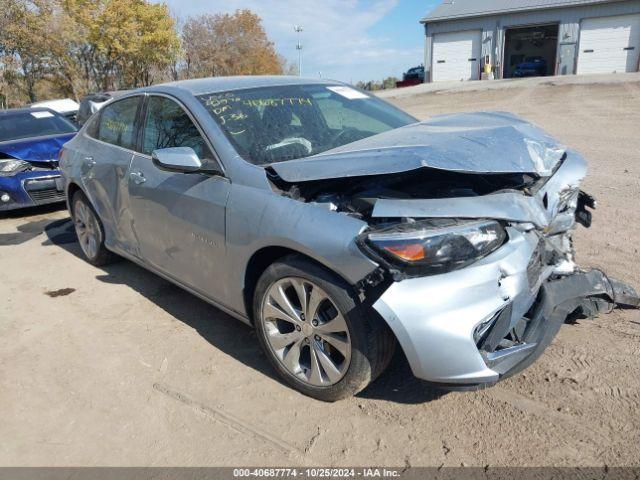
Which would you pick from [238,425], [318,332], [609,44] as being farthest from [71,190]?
[609,44]

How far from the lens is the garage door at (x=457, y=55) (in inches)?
1362

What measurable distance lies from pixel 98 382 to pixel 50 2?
33216 mm

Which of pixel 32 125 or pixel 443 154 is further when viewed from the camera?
pixel 32 125

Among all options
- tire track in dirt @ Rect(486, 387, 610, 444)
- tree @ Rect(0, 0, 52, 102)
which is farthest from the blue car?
tree @ Rect(0, 0, 52, 102)

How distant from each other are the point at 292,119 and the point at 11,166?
532 centimetres

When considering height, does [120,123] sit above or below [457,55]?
below

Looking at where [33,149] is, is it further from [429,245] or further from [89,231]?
[429,245]

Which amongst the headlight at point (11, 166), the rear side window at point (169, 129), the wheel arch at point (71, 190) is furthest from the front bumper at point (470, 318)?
the headlight at point (11, 166)

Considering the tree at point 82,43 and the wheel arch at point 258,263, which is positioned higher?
the tree at point 82,43

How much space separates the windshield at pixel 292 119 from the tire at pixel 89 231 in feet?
6.69

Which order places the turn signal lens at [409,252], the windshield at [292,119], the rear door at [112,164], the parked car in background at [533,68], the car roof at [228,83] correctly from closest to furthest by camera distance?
the turn signal lens at [409,252], the windshield at [292,119], the car roof at [228,83], the rear door at [112,164], the parked car in background at [533,68]

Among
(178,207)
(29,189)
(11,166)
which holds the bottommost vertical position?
(29,189)

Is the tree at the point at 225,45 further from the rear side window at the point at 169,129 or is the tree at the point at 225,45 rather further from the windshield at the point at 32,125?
the rear side window at the point at 169,129

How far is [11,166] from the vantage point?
22.7 feet
